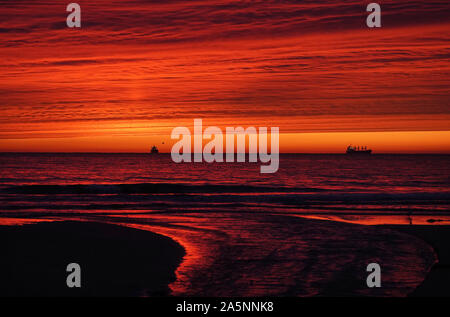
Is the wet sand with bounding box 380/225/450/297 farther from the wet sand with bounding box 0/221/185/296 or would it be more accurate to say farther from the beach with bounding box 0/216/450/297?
the wet sand with bounding box 0/221/185/296

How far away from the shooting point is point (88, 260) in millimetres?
13789

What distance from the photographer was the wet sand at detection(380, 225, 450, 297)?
10710 millimetres

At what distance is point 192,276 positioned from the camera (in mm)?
12047

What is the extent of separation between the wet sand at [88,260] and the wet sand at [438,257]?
5109mm

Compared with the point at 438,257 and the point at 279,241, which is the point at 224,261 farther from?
the point at 438,257

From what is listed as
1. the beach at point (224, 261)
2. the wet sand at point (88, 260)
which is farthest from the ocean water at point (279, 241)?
the wet sand at point (88, 260)

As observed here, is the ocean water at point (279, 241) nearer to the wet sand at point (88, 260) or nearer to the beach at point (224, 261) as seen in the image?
the beach at point (224, 261)

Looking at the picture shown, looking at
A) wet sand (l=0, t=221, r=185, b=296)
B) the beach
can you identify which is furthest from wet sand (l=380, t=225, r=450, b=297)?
wet sand (l=0, t=221, r=185, b=296)

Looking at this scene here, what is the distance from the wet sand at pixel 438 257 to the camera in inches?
422

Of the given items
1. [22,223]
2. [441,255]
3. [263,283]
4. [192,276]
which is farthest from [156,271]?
[22,223]

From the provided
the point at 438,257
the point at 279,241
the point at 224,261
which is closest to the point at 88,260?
the point at 224,261

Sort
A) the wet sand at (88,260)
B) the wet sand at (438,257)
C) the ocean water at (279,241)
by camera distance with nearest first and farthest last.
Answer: the wet sand at (438,257)
the wet sand at (88,260)
the ocean water at (279,241)
